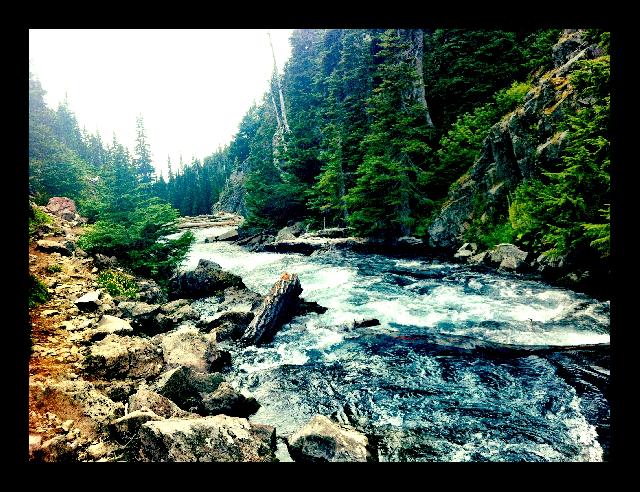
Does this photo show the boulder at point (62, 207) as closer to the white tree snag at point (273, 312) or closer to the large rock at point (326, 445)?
the white tree snag at point (273, 312)

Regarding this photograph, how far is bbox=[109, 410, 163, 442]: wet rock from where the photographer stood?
378 cm

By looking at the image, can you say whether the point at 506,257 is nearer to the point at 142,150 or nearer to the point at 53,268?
the point at 53,268

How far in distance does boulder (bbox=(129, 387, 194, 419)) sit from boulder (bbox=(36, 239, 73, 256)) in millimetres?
9197

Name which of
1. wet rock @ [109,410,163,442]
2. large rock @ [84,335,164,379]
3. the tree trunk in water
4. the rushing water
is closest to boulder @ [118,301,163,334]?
large rock @ [84,335,164,379]

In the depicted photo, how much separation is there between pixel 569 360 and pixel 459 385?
224 centimetres

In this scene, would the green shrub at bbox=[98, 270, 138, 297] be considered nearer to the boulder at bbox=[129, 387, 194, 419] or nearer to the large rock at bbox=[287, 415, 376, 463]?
the boulder at bbox=[129, 387, 194, 419]

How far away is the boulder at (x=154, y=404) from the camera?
14.2 feet

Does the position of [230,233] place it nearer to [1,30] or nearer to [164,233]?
[164,233]

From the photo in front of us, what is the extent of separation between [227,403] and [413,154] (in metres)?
22.1

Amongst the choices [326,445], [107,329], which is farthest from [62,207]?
[326,445]

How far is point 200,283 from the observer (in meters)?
12.6

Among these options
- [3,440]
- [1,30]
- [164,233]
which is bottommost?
[3,440]
